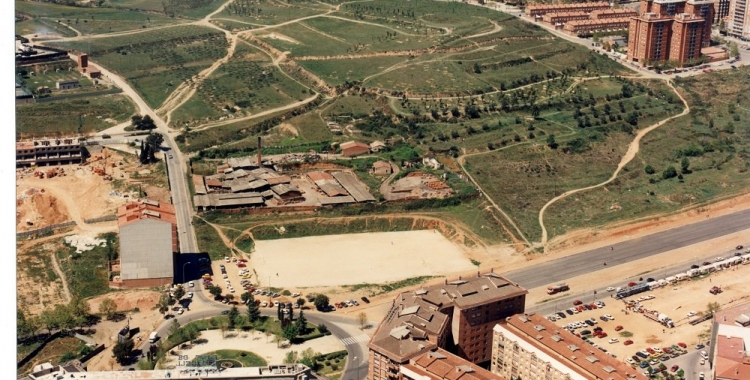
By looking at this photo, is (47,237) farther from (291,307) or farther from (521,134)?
(521,134)

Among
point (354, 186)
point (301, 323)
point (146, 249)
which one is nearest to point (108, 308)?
point (146, 249)

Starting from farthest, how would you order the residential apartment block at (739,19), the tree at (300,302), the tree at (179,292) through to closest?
the residential apartment block at (739,19) → the tree at (179,292) → the tree at (300,302)

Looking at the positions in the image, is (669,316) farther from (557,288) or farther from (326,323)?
(326,323)

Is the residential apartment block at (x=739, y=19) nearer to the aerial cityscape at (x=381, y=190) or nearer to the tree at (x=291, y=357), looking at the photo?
the aerial cityscape at (x=381, y=190)

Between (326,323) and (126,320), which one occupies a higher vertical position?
(126,320)

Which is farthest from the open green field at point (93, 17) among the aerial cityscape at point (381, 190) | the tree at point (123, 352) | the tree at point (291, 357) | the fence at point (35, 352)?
the tree at point (291, 357)

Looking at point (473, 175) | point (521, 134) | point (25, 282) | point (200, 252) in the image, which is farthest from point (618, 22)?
point (25, 282)
